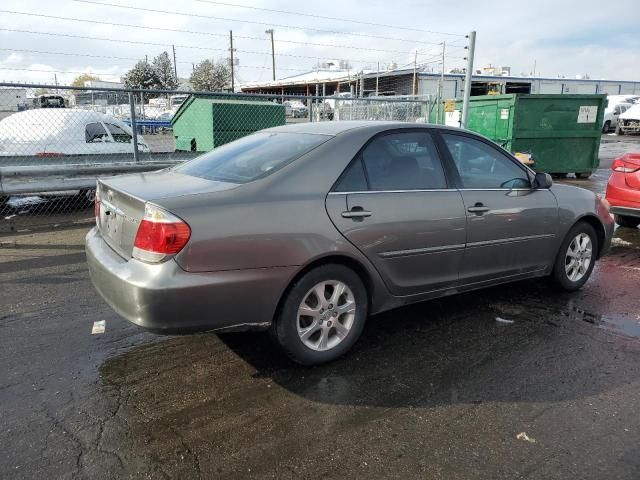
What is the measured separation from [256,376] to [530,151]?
11.1m

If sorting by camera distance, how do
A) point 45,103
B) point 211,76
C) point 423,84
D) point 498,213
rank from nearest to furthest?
point 498,213, point 45,103, point 423,84, point 211,76

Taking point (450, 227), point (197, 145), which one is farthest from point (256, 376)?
point (197, 145)

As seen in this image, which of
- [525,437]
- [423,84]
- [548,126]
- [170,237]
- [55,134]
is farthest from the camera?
→ [423,84]

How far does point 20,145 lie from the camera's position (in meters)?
8.60

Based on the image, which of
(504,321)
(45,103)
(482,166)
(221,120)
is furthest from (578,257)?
(45,103)

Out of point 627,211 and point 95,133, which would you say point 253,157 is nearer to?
point 627,211

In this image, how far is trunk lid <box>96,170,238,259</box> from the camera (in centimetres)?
313

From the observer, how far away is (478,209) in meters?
4.09

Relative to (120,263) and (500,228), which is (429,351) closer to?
(500,228)

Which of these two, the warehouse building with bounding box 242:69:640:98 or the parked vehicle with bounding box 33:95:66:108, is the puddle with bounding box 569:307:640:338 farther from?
the warehouse building with bounding box 242:69:640:98

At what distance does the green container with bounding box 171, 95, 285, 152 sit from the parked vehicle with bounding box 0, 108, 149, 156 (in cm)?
182

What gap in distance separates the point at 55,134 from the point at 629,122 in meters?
32.8

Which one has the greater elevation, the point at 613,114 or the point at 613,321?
the point at 613,114

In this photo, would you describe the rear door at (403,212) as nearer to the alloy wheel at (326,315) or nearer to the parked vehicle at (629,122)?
the alloy wheel at (326,315)
